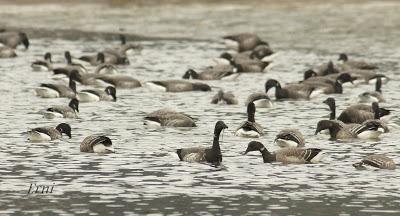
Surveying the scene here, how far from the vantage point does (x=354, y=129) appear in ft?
89.7

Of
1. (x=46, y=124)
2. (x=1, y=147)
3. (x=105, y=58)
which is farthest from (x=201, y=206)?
(x=105, y=58)

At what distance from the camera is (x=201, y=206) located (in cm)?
2003

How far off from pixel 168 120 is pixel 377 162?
7.22 meters

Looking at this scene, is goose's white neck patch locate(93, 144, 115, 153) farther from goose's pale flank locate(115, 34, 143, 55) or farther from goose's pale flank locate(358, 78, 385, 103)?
goose's pale flank locate(115, 34, 143, 55)

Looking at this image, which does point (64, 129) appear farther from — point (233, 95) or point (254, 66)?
point (254, 66)

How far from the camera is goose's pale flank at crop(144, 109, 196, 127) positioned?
29.0 metres

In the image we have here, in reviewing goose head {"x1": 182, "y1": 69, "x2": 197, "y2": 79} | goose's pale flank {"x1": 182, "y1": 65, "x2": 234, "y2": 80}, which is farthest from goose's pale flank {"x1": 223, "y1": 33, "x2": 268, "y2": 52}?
goose head {"x1": 182, "y1": 69, "x2": 197, "y2": 79}

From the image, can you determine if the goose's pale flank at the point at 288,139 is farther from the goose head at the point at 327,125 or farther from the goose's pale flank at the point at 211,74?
the goose's pale flank at the point at 211,74

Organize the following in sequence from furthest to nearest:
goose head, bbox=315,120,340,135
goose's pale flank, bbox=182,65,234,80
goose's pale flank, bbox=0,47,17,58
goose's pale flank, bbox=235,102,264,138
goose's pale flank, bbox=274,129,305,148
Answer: goose's pale flank, bbox=0,47,17,58 → goose's pale flank, bbox=182,65,234,80 → goose head, bbox=315,120,340,135 → goose's pale flank, bbox=235,102,264,138 → goose's pale flank, bbox=274,129,305,148

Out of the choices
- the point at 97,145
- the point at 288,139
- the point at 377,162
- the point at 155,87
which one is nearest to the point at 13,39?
the point at 155,87

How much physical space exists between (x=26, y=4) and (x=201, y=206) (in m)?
44.2

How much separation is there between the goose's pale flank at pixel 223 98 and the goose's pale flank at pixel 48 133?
7.20 meters

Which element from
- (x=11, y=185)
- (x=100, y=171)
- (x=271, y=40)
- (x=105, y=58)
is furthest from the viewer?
(x=271, y=40)

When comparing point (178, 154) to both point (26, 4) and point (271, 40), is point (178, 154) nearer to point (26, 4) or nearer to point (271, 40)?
point (271, 40)
